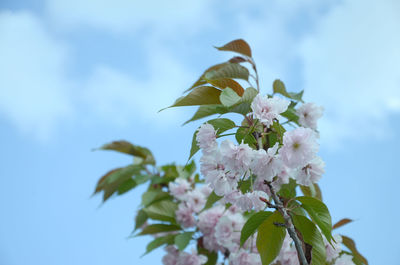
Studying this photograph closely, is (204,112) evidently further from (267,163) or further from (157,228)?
(157,228)

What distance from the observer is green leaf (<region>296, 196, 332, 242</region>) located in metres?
0.76

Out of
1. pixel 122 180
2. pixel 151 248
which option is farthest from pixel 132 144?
pixel 151 248

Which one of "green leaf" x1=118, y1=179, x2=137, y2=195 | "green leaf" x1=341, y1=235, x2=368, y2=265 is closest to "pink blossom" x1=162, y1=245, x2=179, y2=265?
"green leaf" x1=118, y1=179, x2=137, y2=195

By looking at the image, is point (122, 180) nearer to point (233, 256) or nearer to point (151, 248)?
point (151, 248)

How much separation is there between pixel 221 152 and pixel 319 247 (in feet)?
1.03

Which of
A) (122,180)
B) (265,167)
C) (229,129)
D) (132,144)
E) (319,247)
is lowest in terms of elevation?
(319,247)

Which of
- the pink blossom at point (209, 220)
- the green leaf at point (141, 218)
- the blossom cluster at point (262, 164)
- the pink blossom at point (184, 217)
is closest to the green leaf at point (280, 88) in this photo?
the blossom cluster at point (262, 164)

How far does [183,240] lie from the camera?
1.46 m

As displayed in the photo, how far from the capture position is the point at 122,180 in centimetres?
180

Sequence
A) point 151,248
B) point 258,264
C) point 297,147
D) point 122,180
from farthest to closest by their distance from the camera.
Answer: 1. point 122,180
2. point 151,248
3. point 258,264
4. point 297,147

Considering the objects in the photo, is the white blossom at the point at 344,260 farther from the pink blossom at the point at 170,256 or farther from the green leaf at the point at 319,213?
the pink blossom at the point at 170,256

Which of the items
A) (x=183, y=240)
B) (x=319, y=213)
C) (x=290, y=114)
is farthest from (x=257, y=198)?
(x=183, y=240)

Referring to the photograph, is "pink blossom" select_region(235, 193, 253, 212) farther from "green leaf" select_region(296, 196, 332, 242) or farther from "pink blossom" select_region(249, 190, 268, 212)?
"green leaf" select_region(296, 196, 332, 242)

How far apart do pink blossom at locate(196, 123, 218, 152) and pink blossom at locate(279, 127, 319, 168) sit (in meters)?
0.16
